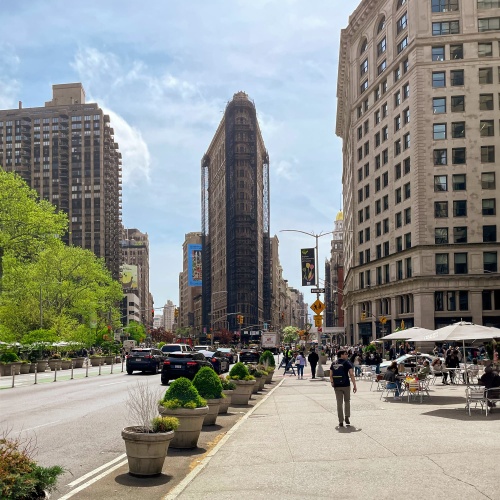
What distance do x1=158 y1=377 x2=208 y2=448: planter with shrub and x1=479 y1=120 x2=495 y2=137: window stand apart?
6263cm

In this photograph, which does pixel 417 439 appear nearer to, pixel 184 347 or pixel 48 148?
pixel 184 347

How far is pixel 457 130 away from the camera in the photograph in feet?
224

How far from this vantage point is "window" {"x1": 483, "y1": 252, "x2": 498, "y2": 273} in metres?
66.4

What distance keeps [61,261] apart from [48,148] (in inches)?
4437

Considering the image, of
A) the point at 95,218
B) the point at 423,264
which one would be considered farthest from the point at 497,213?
the point at 95,218

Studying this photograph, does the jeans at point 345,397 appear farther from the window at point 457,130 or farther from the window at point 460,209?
the window at point 457,130

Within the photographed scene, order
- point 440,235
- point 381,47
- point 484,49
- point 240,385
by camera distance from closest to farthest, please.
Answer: point 240,385
point 440,235
point 484,49
point 381,47

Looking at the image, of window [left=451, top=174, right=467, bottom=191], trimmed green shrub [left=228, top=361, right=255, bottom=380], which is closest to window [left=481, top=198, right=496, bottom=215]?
window [left=451, top=174, right=467, bottom=191]

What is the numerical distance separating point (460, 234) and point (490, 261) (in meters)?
4.02

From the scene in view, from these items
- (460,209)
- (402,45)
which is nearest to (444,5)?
(402,45)

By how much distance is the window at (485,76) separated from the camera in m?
68.0

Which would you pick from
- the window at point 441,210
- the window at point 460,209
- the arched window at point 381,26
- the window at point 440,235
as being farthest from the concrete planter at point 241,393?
the arched window at point 381,26

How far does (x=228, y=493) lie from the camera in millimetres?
8195

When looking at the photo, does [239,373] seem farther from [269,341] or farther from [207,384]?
[269,341]
